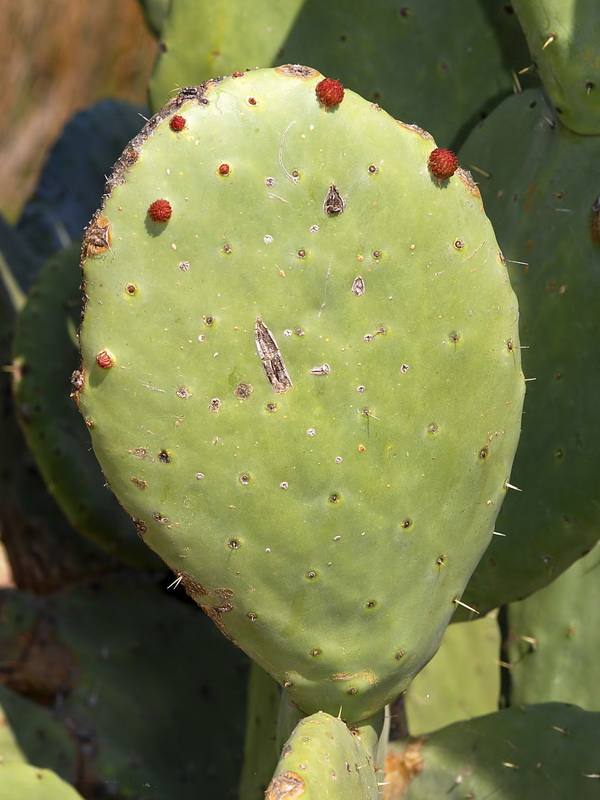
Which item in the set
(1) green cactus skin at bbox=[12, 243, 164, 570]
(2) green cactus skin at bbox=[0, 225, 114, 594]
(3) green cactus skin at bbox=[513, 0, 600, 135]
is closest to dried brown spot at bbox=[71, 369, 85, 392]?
(3) green cactus skin at bbox=[513, 0, 600, 135]

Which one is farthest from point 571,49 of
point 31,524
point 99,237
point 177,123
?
point 31,524

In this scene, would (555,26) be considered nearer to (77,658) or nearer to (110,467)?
(110,467)

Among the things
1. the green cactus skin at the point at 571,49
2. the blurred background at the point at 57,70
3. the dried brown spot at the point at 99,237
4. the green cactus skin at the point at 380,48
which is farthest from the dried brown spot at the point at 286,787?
the blurred background at the point at 57,70

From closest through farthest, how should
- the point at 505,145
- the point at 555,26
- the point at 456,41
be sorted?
the point at 555,26
the point at 505,145
the point at 456,41

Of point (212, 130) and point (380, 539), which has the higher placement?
point (212, 130)

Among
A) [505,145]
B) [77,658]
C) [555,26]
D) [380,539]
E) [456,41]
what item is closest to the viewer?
[380,539]

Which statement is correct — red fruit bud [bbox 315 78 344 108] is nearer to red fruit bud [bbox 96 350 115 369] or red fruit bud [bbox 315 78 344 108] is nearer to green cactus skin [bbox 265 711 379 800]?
red fruit bud [bbox 96 350 115 369]

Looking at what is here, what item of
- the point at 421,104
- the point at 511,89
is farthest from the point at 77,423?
the point at 511,89

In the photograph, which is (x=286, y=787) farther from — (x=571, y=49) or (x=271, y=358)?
(x=571, y=49)
